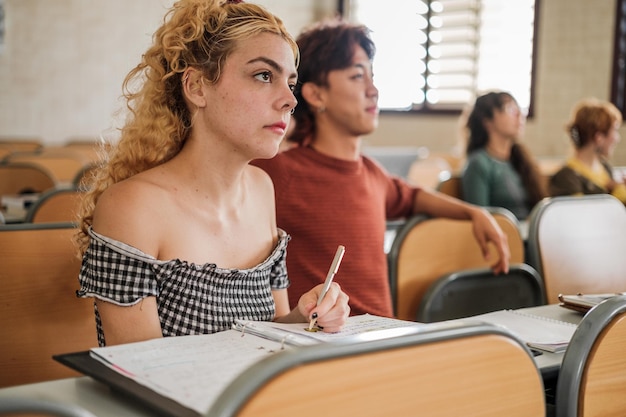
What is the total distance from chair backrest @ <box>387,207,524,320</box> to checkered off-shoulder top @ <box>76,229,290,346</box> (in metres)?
0.80

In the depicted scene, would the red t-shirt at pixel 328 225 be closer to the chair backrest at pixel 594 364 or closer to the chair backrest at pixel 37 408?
the chair backrest at pixel 594 364

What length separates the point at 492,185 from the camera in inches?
157

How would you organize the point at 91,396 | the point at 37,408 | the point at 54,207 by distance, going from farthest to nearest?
the point at 54,207 → the point at 91,396 → the point at 37,408

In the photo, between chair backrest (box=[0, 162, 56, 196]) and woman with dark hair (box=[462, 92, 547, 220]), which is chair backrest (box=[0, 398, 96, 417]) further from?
woman with dark hair (box=[462, 92, 547, 220])

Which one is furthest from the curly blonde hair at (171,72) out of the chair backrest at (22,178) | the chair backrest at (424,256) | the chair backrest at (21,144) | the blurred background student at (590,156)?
the chair backrest at (21,144)

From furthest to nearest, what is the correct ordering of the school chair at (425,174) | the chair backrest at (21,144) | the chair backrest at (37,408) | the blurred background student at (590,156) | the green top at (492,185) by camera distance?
the chair backrest at (21,144) < the school chair at (425,174) < the blurred background student at (590,156) < the green top at (492,185) < the chair backrest at (37,408)

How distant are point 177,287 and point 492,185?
2.76 m

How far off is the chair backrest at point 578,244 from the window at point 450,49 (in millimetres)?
4881

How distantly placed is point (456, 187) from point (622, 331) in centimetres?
286

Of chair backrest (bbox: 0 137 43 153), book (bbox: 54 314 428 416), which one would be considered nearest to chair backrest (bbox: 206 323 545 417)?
book (bbox: 54 314 428 416)

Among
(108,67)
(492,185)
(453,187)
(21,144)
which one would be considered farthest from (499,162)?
(108,67)

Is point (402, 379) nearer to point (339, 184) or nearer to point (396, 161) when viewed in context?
point (339, 184)

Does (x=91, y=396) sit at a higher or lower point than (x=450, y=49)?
lower

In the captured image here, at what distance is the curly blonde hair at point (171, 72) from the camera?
5.11 feet
